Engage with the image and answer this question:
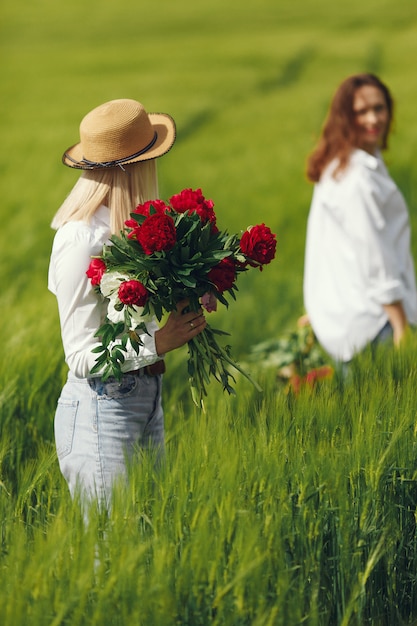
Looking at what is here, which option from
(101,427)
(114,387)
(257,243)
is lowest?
(101,427)

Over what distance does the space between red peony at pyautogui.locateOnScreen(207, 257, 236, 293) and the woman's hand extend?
4.2 inches

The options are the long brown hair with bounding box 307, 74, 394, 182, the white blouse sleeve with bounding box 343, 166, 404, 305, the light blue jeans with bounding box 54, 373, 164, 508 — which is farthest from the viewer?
the long brown hair with bounding box 307, 74, 394, 182

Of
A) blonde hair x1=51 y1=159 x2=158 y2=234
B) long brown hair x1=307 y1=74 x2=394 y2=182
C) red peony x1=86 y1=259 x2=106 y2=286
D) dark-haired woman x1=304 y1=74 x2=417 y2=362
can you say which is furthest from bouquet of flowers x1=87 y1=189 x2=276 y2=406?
long brown hair x1=307 y1=74 x2=394 y2=182

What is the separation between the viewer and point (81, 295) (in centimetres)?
285

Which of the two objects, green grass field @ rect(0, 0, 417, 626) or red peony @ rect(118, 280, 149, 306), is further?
red peony @ rect(118, 280, 149, 306)

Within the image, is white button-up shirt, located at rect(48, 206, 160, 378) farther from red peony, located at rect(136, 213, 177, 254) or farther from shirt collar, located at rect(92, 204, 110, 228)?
red peony, located at rect(136, 213, 177, 254)

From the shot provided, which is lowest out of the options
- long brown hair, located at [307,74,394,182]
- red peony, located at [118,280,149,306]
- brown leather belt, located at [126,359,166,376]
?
brown leather belt, located at [126,359,166,376]

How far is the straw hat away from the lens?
116 inches

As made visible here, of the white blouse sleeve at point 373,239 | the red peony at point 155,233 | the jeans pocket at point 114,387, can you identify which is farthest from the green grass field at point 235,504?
the red peony at point 155,233

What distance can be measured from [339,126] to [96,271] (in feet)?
8.18

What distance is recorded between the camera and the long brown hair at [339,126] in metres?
4.93

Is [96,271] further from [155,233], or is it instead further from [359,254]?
[359,254]

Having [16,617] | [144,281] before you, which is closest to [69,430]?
[144,281]

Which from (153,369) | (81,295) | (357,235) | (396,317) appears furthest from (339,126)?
(81,295)
